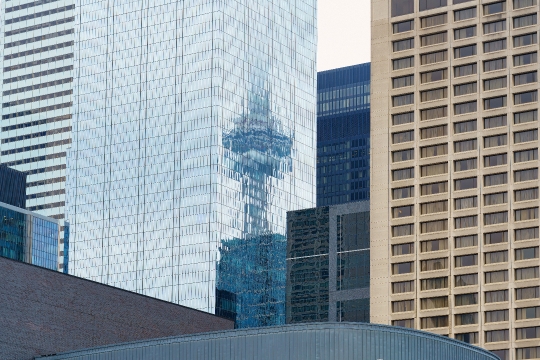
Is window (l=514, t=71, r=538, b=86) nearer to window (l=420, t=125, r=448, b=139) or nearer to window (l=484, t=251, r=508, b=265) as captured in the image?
window (l=420, t=125, r=448, b=139)

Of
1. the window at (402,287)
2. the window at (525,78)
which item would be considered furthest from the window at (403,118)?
the window at (402,287)

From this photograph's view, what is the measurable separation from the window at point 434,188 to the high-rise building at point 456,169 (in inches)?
7.1

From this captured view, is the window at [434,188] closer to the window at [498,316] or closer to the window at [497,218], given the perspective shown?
the window at [497,218]

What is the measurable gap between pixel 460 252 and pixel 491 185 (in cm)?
929

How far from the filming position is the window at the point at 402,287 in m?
172

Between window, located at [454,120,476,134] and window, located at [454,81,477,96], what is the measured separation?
381 centimetres

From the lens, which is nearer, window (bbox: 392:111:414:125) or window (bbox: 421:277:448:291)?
window (bbox: 421:277:448:291)

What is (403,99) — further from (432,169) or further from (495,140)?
(495,140)

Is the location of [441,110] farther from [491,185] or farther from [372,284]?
[372,284]

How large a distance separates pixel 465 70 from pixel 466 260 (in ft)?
81.4

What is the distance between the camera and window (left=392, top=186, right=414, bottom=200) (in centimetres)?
17462

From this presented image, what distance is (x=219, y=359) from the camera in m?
92.5

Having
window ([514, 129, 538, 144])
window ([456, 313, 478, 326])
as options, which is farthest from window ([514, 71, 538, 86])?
window ([456, 313, 478, 326])

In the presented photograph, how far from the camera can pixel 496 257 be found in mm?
168125
